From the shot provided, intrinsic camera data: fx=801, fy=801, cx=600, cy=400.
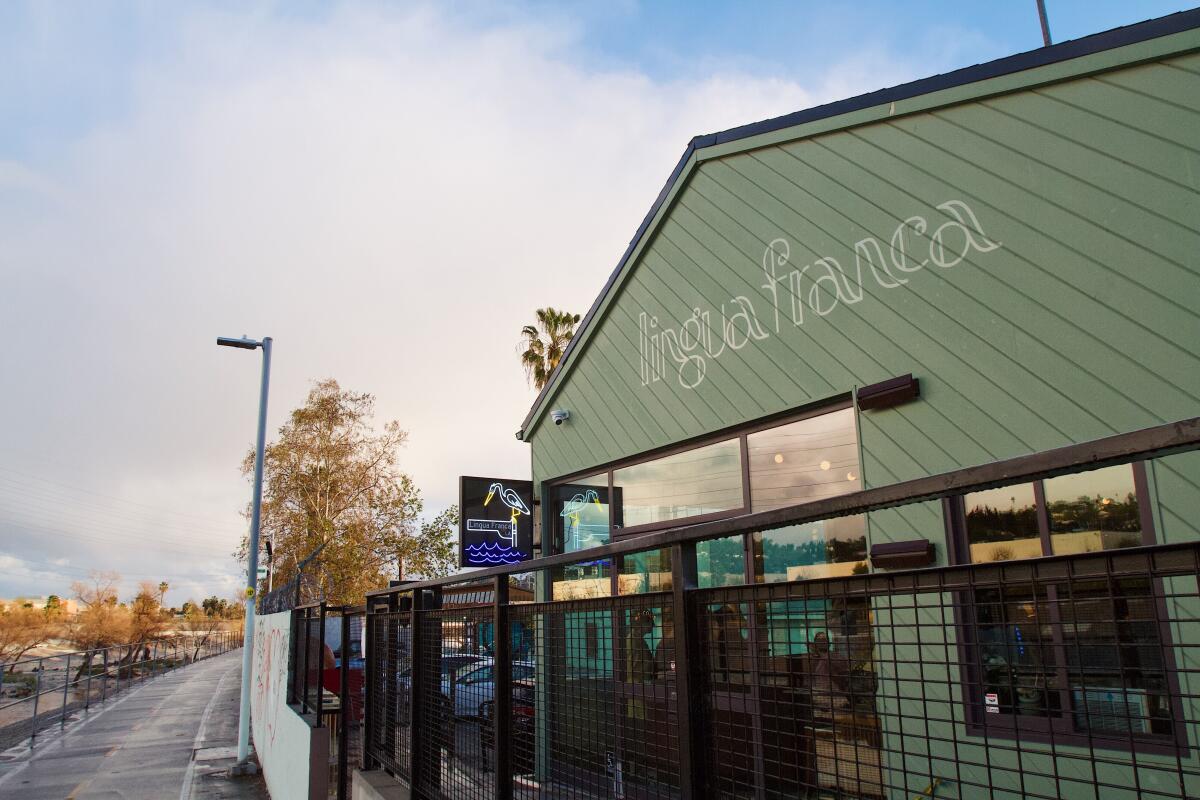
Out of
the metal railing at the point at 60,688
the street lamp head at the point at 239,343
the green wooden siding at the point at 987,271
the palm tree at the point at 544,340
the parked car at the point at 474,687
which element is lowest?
the metal railing at the point at 60,688

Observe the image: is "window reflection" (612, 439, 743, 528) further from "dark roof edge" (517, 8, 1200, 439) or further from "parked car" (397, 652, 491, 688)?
"parked car" (397, 652, 491, 688)

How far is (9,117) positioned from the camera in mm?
26625

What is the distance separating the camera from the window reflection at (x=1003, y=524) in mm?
4832

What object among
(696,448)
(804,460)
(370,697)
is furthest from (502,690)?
(696,448)

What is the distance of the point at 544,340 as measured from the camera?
28109 millimetres

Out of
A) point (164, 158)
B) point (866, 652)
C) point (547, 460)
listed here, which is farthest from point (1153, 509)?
point (164, 158)

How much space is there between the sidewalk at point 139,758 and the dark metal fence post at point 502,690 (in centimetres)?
776

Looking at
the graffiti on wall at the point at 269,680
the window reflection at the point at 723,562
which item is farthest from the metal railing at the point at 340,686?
the window reflection at the point at 723,562

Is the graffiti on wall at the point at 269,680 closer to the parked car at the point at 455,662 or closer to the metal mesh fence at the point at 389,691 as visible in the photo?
the metal mesh fence at the point at 389,691

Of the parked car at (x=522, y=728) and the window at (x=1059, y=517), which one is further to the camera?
the window at (x=1059, y=517)

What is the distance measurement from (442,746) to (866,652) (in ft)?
10.1

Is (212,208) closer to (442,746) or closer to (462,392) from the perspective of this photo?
(462,392)

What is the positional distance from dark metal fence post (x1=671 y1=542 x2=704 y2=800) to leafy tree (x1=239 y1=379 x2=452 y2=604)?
32.0m

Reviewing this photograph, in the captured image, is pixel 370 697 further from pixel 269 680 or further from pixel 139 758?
pixel 139 758
